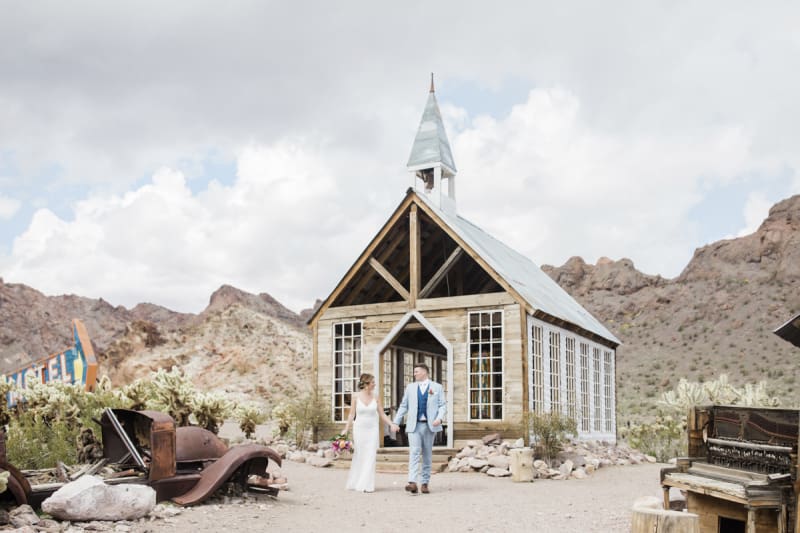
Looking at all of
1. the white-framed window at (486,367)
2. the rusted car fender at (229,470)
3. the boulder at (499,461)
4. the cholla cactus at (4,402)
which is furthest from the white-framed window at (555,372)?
the cholla cactus at (4,402)

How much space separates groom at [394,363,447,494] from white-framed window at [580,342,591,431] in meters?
8.53

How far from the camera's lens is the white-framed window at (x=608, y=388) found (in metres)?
21.9

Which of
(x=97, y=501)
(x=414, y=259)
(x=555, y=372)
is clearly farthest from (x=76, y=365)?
(x=97, y=501)

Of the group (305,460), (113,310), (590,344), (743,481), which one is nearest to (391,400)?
(305,460)

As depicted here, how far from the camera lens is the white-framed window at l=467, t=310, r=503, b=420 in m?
16.2

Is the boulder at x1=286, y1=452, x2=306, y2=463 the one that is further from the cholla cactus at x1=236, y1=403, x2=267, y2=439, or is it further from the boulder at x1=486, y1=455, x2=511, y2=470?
the boulder at x1=486, y1=455, x2=511, y2=470

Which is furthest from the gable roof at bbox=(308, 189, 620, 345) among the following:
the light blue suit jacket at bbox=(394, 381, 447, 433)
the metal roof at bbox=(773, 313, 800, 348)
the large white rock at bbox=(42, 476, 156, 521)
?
the large white rock at bbox=(42, 476, 156, 521)

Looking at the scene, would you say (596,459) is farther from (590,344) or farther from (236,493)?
(236,493)

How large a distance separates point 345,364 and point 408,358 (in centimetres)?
297

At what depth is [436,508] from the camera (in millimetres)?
10195

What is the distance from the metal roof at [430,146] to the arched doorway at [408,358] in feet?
13.7

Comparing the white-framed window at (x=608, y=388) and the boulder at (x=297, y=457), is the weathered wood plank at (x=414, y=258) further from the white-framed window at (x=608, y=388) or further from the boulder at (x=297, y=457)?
the white-framed window at (x=608, y=388)

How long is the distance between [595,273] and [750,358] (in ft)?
77.9

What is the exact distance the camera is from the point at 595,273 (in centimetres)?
6850
